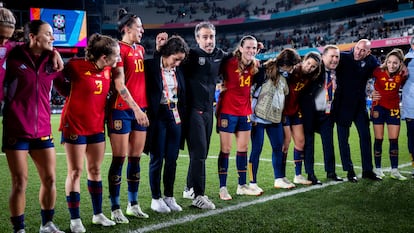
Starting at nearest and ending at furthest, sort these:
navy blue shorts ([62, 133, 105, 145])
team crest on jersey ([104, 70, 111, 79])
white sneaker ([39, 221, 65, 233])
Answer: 1. white sneaker ([39, 221, 65, 233])
2. navy blue shorts ([62, 133, 105, 145])
3. team crest on jersey ([104, 70, 111, 79])

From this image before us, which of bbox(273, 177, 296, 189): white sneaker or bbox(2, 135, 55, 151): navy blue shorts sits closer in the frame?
bbox(2, 135, 55, 151): navy blue shorts

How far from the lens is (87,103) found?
3877mm

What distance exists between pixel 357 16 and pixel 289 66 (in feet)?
117

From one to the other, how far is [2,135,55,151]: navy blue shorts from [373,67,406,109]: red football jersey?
4.81m

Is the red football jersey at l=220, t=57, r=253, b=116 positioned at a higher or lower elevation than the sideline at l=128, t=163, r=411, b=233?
higher

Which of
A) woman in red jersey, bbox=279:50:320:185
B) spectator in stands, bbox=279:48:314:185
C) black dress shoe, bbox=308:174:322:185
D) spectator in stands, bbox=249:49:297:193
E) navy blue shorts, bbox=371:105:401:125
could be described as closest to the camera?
spectator in stands, bbox=249:49:297:193

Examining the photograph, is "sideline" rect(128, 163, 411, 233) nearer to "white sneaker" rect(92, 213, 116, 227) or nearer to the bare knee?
"white sneaker" rect(92, 213, 116, 227)

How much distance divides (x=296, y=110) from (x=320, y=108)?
381 millimetres

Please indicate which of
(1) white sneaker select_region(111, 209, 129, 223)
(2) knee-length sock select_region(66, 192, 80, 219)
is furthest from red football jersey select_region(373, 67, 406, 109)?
(2) knee-length sock select_region(66, 192, 80, 219)

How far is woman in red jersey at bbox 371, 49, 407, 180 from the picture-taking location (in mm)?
6305

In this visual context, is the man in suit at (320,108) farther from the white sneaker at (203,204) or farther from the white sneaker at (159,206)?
the white sneaker at (159,206)

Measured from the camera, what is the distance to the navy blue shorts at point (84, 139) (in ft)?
12.6

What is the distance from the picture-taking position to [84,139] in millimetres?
3895

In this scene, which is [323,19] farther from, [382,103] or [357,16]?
[382,103]
